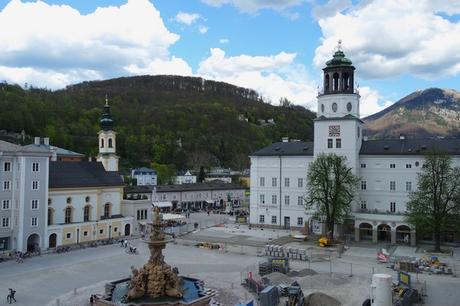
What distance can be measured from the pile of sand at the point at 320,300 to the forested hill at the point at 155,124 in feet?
284

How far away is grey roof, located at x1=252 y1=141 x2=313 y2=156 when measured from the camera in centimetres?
5171

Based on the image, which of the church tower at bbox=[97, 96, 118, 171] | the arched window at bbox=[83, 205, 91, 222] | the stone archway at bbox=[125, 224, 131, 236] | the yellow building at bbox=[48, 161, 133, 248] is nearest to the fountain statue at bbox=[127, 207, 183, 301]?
the yellow building at bbox=[48, 161, 133, 248]

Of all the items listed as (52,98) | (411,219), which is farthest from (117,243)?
(52,98)

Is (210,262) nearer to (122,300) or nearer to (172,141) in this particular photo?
(122,300)

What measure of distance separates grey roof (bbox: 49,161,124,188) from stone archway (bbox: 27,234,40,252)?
16.6 ft

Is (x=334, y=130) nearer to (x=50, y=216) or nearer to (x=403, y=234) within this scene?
(x=403, y=234)

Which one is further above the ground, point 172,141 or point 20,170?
point 172,141

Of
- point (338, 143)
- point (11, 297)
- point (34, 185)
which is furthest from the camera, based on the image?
point (338, 143)

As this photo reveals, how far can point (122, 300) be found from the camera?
21812 millimetres

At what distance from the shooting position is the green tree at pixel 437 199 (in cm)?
3975

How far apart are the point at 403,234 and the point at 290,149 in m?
15.1

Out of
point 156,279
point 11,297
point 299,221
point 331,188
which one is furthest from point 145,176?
point 156,279

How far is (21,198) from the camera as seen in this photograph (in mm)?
37844

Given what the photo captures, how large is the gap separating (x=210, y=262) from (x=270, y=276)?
7.83 metres
